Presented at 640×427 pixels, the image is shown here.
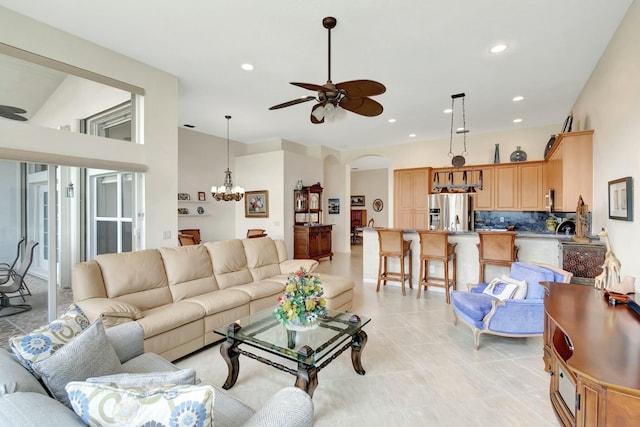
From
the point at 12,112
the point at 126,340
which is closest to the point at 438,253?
the point at 126,340

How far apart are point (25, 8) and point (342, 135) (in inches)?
223

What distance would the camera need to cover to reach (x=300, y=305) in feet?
7.75

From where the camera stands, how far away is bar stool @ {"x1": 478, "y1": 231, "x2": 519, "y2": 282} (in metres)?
4.16

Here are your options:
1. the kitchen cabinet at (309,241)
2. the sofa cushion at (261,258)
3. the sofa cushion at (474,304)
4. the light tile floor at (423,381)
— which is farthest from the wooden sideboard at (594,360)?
the kitchen cabinet at (309,241)

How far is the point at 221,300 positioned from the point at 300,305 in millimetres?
1176

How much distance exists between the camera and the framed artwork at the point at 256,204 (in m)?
7.65

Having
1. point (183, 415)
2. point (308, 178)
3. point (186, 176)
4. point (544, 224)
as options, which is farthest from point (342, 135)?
point (183, 415)

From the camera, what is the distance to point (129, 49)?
11.2ft

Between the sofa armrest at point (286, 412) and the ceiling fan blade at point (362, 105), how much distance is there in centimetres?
249

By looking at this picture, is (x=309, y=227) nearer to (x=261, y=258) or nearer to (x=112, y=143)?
(x=261, y=258)

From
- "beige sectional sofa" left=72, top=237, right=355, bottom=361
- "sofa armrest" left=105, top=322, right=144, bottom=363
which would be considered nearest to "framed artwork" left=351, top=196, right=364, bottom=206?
"beige sectional sofa" left=72, top=237, right=355, bottom=361

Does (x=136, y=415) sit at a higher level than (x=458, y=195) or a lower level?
lower

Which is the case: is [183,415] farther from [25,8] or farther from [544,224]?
[544,224]

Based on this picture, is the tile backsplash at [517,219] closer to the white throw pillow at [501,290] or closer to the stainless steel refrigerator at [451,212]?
the stainless steel refrigerator at [451,212]
